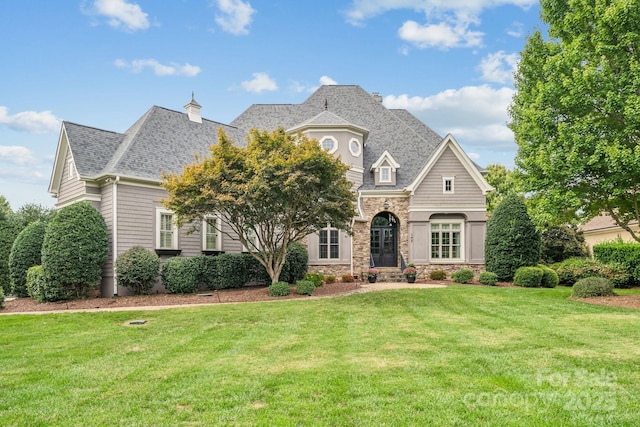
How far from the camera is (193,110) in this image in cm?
2128

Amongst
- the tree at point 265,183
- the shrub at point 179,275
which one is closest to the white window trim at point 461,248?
the tree at point 265,183

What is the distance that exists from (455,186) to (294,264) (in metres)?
8.71

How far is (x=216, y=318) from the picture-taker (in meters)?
10.5

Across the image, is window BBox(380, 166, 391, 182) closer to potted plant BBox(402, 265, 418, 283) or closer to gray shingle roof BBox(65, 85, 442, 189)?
gray shingle roof BBox(65, 85, 442, 189)

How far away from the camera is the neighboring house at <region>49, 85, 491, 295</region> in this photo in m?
16.9

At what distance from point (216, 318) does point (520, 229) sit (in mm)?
14096

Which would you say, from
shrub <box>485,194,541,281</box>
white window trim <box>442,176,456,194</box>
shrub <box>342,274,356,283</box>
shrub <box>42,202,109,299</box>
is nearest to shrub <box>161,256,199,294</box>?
shrub <box>42,202,109,299</box>

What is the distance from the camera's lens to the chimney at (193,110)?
69.5 ft

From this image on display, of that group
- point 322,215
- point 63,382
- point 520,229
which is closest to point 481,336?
point 63,382

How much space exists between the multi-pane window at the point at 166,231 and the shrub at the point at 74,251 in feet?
7.44

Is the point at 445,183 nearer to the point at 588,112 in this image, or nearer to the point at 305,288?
the point at 588,112

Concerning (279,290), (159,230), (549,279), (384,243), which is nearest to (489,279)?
(549,279)

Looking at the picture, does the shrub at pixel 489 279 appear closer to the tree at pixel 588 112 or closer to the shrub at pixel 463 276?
the shrub at pixel 463 276

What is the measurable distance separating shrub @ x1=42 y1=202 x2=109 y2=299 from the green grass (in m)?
3.92
